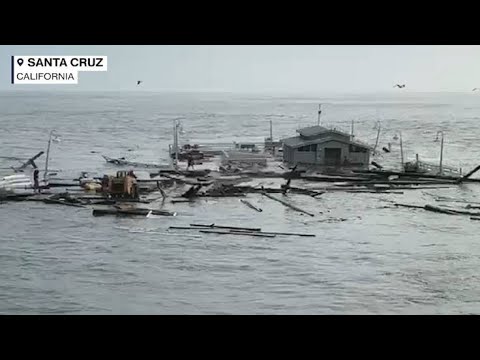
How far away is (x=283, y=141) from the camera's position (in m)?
4.05

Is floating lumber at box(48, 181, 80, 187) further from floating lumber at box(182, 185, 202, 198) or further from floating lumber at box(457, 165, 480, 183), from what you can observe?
floating lumber at box(457, 165, 480, 183)

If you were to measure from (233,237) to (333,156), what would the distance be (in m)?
0.84

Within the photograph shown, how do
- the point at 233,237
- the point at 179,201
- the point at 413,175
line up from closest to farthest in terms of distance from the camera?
the point at 233,237 < the point at 179,201 < the point at 413,175

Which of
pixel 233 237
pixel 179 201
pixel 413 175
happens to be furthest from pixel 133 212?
pixel 413 175

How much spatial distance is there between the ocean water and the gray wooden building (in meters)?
0.07

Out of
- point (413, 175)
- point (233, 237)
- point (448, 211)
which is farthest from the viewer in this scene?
point (413, 175)

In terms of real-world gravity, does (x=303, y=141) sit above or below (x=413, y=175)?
above

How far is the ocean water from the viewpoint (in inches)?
139

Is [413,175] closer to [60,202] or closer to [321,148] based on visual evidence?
[321,148]

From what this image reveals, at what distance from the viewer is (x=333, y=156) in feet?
13.2

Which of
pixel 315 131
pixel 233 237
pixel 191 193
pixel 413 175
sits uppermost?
pixel 315 131

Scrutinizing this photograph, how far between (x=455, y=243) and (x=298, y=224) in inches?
36.0

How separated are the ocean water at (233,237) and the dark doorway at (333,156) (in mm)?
179
